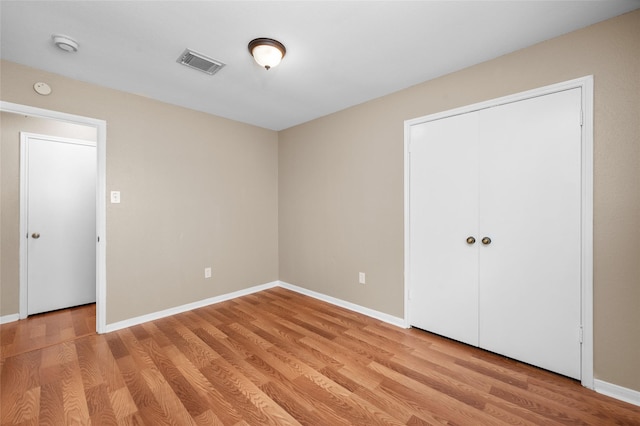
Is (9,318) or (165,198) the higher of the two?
(165,198)

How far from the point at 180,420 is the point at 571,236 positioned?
2840 mm

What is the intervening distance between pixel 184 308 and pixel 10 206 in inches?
85.9

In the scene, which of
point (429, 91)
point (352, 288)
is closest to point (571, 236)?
point (429, 91)

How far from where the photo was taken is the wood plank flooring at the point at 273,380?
165 cm

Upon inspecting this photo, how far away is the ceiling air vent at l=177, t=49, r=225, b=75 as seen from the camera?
2199 millimetres

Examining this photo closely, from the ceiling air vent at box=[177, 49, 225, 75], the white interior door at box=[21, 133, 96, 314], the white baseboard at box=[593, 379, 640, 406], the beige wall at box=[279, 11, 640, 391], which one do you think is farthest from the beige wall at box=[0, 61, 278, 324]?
the white baseboard at box=[593, 379, 640, 406]

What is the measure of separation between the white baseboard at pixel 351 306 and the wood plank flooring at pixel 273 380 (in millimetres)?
156

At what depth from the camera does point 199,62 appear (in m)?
2.32

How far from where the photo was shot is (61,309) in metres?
3.41

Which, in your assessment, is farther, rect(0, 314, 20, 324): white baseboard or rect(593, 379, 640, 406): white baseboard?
rect(0, 314, 20, 324): white baseboard

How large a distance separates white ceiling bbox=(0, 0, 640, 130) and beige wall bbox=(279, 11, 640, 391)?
17 centimetres

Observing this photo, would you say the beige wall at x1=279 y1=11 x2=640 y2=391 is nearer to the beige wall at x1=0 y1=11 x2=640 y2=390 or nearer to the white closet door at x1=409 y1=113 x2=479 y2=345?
the beige wall at x1=0 y1=11 x2=640 y2=390

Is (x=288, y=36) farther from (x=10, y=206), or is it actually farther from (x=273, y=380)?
(x=10, y=206)

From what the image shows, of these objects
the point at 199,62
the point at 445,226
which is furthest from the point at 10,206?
the point at 445,226
